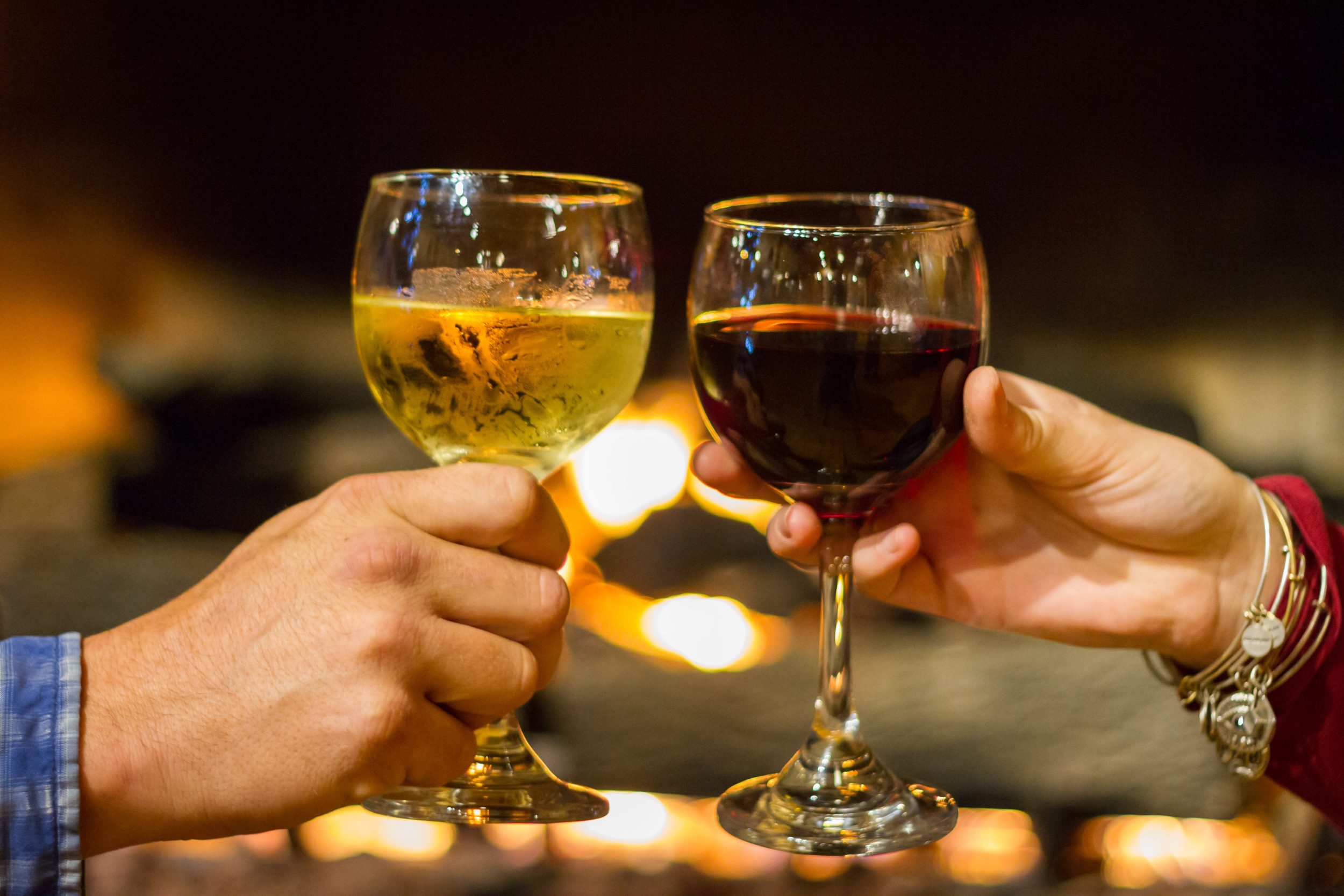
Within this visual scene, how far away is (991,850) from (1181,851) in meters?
0.23

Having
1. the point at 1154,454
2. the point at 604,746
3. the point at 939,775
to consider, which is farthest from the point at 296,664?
the point at 939,775

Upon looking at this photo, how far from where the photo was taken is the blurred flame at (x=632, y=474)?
1759 mm

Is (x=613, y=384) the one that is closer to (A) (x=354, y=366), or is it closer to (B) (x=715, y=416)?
(B) (x=715, y=416)

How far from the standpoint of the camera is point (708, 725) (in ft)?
5.44

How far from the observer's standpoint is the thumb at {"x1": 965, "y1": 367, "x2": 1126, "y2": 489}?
73 centimetres

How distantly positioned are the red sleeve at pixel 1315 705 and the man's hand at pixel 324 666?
23.0 inches

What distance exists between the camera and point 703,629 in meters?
1.74

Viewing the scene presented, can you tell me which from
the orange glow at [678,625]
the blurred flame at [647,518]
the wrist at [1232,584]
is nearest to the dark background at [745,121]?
the blurred flame at [647,518]

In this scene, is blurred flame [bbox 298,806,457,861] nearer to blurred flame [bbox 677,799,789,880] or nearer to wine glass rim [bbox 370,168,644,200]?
blurred flame [bbox 677,799,789,880]

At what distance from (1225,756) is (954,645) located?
773mm

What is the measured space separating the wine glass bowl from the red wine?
0.07 metres

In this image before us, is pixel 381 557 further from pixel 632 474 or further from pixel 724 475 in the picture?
pixel 632 474

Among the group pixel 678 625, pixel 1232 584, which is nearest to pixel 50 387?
pixel 678 625

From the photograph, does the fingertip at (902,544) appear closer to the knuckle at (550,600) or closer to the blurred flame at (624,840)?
the knuckle at (550,600)
